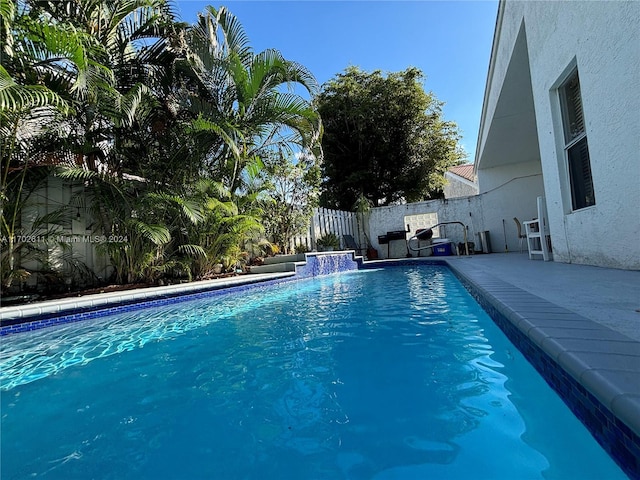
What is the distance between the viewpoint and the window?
397cm

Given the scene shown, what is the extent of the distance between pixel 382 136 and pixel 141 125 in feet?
35.8

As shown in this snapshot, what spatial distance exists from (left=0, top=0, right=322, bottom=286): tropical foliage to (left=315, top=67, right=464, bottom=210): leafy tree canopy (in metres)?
7.26

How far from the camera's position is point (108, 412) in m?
→ 1.62

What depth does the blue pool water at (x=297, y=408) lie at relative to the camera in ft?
3.69

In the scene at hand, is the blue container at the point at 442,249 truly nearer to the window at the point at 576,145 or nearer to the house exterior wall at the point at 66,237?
the window at the point at 576,145

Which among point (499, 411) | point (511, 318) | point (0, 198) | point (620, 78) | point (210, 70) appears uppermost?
point (210, 70)

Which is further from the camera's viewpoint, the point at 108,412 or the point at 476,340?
the point at 476,340

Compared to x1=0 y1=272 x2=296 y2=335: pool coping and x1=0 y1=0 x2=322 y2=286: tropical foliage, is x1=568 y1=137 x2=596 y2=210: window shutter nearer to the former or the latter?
x1=0 y1=0 x2=322 y2=286: tropical foliage

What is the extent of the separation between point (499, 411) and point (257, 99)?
6.92 m

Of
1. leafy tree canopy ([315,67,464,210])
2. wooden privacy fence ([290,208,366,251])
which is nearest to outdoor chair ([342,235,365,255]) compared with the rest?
wooden privacy fence ([290,208,366,251])

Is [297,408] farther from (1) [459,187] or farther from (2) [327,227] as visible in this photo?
(1) [459,187]

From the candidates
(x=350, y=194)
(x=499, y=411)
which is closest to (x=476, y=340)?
(x=499, y=411)

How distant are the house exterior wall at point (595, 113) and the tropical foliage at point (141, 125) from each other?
4292 millimetres

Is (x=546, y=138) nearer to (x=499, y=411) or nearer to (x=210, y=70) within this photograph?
(x=499, y=411)
